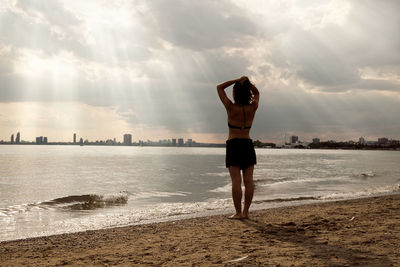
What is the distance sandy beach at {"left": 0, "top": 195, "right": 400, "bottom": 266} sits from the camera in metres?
3.42

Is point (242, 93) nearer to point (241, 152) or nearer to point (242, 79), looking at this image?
point (242, 79)

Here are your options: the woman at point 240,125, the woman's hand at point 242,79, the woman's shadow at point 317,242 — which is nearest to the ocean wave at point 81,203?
the woman at point 240,125

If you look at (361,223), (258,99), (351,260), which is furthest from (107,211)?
(351,260)

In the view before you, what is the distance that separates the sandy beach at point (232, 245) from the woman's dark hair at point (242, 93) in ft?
7.28

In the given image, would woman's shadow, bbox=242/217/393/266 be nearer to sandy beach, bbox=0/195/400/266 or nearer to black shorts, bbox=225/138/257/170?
sandy beach, bbox=0/195/400/266

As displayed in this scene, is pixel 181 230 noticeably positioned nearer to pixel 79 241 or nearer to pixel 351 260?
pixel 79 241

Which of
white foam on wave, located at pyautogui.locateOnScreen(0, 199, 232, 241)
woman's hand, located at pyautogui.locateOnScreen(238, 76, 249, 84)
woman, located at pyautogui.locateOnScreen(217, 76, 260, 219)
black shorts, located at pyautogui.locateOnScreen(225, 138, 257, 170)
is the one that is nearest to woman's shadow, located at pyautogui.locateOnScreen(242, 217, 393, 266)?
woman, located at pyautogui.locateOnScreen(217, 76, 260, 219)

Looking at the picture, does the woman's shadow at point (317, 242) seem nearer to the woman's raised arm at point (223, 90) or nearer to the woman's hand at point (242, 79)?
the woman's raised arm at point (223, 90)

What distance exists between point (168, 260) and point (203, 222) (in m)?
2.81

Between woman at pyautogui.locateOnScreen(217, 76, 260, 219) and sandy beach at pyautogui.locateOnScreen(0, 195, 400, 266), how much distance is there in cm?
99

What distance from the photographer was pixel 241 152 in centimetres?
579

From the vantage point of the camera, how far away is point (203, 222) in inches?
250

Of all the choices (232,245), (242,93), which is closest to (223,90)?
(242,93)

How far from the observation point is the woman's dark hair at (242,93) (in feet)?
18.7
